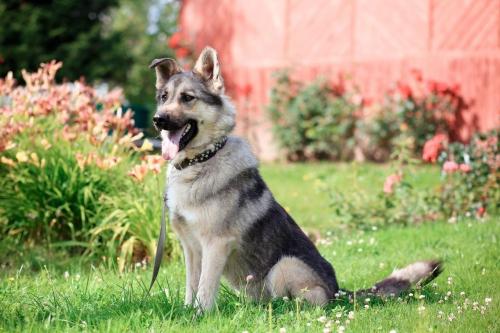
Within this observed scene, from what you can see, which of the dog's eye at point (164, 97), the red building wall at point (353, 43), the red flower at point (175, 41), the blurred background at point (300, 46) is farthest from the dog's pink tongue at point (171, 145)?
the red flower at point (175, 41)

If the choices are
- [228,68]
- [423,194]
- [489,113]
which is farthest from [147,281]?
[228,68]

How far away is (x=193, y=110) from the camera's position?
13.9 ft

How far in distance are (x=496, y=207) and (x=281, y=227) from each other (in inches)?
160

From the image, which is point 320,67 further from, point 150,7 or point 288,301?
point 150,7

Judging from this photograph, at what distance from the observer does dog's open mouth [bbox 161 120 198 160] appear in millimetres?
4168

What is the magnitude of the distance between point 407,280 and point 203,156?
162cm

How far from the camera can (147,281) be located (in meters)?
5.14

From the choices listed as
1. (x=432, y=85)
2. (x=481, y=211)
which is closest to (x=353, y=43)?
(x=432, y=85)

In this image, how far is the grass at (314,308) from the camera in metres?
3.68

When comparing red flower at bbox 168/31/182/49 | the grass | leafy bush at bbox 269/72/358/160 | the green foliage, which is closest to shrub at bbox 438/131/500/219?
the grass

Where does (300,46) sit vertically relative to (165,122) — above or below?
above

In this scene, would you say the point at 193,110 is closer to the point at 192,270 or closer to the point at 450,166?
the point at 192,270

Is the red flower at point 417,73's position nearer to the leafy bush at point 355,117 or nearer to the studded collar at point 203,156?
the leafy bush at point 355,117

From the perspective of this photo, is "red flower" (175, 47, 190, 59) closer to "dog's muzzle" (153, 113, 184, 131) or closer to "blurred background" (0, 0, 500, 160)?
"blurred background" (0, 0, 500, 160)
